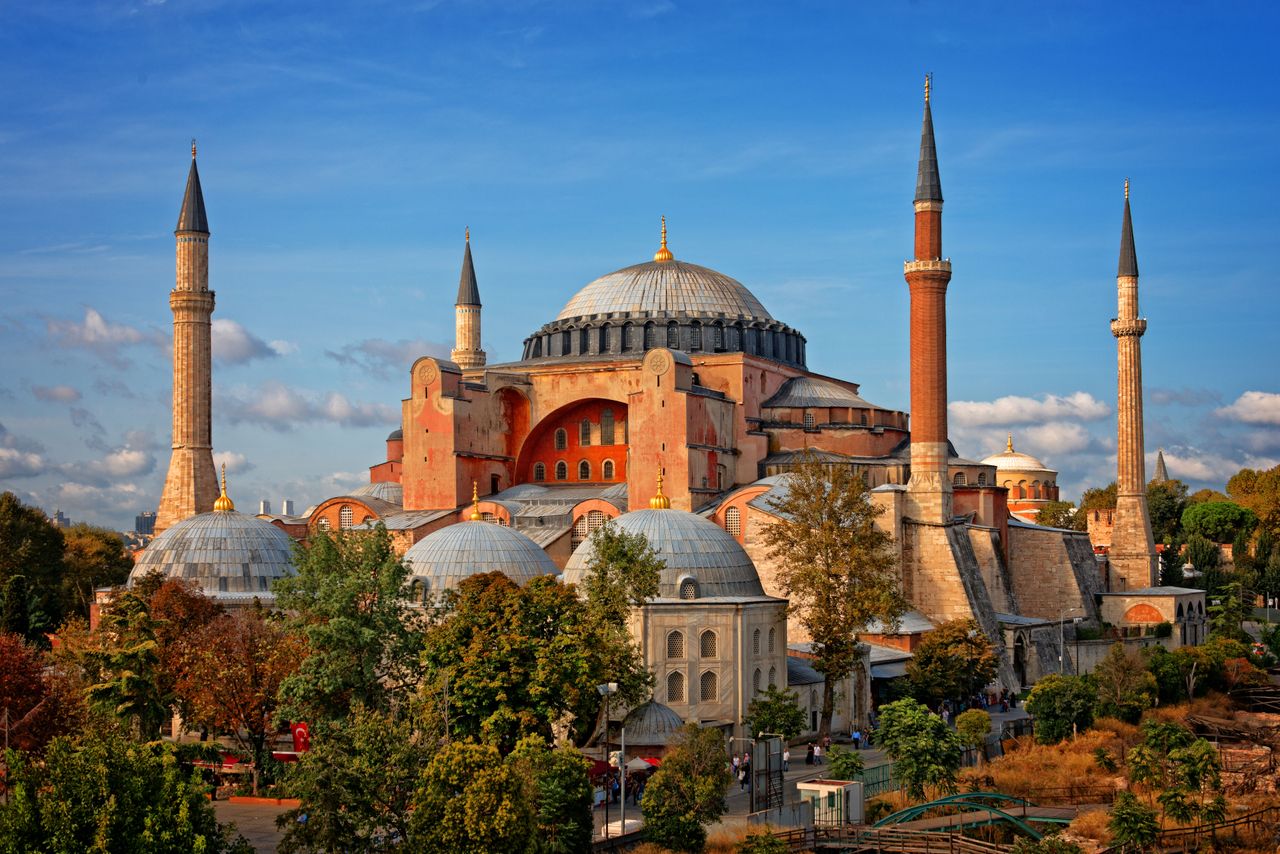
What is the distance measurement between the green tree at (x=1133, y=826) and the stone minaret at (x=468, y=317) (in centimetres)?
3363

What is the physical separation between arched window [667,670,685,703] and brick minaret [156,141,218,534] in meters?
16.5

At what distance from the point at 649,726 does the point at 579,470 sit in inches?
719

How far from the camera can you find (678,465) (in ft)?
130

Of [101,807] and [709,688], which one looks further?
[709,688]

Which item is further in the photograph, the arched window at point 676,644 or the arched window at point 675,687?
the arched window at point 676,644

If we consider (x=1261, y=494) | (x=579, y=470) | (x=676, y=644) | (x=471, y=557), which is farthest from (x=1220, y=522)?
(x=471, y=557)

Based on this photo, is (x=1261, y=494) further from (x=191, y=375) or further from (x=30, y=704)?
(x=30, y=704)

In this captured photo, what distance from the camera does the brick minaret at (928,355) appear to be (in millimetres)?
40312

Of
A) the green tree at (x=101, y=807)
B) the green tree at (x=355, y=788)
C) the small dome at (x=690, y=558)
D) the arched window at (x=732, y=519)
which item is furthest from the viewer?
the arched window at (x=732, y=519)

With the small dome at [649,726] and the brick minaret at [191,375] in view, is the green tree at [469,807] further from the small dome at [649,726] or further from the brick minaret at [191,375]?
the brick minaret at [191,375]

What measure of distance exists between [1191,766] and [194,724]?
1675cm

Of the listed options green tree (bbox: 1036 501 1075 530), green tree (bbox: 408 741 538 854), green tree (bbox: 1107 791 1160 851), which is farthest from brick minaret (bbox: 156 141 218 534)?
green tree (bbox: 1036 501 1075 530)

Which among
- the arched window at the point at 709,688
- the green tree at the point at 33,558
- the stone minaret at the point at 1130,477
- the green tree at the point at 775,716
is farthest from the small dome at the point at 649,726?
the stone minaret at the point at 1130,477

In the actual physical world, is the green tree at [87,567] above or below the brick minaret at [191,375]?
below
